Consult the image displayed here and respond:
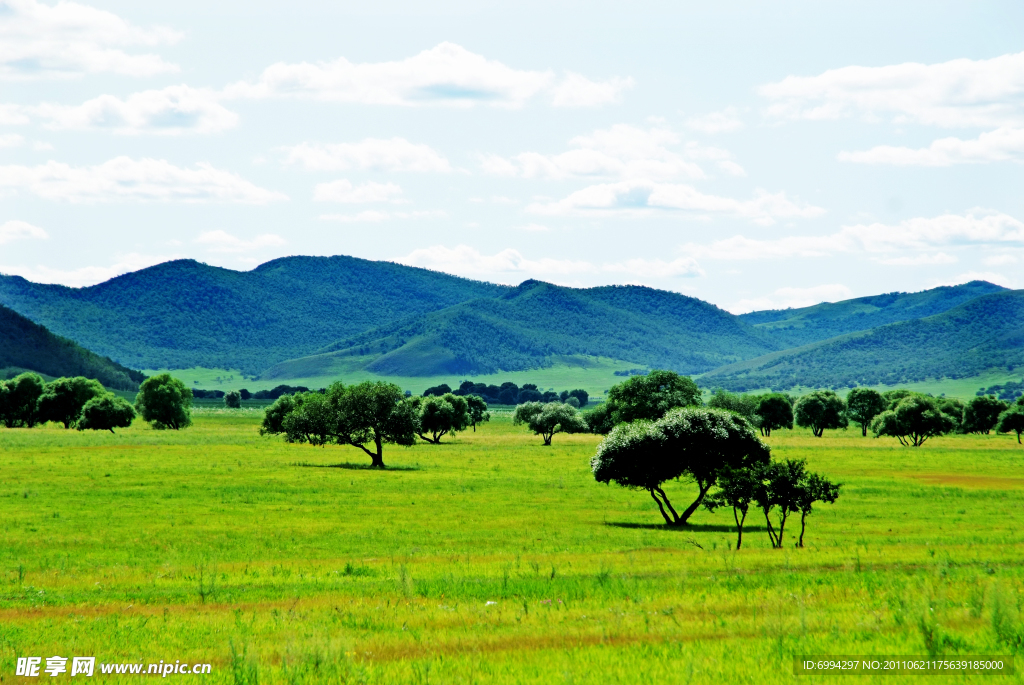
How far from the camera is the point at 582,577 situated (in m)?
27.4

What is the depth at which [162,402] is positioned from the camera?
516 ft

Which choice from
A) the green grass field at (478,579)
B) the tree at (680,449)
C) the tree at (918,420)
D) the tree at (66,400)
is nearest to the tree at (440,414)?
the tree at (66,400)

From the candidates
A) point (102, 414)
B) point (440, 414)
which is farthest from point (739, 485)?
point (102, 414)

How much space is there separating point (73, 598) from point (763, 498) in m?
27.8

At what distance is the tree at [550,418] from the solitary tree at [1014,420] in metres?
66.3

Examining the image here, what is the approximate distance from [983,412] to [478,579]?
160 metres

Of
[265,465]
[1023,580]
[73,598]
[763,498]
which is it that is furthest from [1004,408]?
[73,598]

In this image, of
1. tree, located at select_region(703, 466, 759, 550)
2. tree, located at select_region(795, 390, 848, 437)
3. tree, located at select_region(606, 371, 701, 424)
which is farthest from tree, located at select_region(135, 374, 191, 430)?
tree, located at select_region(703, 466, 759, 550)

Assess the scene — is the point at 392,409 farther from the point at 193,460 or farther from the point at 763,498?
the point at 763,498

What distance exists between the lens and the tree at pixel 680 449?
166 ft

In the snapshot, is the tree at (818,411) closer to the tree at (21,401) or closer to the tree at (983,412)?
the tree at (983,412)

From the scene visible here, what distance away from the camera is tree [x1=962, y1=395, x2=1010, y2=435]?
16362 centimetres

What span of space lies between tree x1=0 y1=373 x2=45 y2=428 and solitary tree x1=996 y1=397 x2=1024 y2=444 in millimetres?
156934

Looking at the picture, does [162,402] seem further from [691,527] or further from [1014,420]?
[1014,420]
